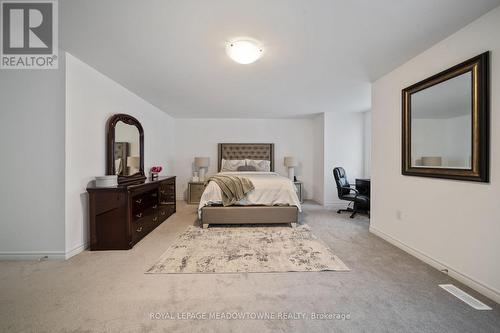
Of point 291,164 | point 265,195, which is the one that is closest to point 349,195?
point 291,164

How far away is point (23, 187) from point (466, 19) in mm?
4744

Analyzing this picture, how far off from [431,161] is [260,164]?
3.82 meters

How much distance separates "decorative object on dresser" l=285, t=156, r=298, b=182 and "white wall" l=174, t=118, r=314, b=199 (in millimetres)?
280

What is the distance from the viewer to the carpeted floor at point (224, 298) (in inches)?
55.7

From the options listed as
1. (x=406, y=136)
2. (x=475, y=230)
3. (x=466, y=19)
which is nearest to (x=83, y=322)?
(x=475, y=230)

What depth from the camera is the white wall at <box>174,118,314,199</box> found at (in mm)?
5930

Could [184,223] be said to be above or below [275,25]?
below

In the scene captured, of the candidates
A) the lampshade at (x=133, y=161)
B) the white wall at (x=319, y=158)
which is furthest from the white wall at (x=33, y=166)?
the white wall at (x=319, y=158)

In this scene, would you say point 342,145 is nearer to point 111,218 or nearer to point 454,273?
point 454,273

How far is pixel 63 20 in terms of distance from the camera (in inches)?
70.9

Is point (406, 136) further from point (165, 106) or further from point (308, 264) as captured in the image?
point (165, 106)

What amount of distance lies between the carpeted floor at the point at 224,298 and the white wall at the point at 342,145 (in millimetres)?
2993

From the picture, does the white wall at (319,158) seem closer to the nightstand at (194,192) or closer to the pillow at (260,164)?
the pillow at (260,164)

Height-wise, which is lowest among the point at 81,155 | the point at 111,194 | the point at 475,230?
the point at 475,230
